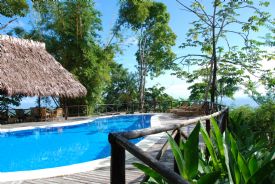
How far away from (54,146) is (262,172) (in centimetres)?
776

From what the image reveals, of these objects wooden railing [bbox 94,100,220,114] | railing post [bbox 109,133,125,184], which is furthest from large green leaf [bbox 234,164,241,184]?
wooden railing [bbox 94,100,220,114]

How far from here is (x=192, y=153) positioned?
69.1 inches

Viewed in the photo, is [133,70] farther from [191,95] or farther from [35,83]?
[35,83]

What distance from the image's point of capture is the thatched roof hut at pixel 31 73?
38.7 ft

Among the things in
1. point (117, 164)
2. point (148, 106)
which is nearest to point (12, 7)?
point (117, 164)

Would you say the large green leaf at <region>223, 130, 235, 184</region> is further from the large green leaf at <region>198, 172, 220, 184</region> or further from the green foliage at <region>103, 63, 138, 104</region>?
the green foliage at <region>103, 63, 138, 104</region>

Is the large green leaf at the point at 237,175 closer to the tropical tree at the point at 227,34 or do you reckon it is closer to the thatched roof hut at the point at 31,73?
the tropical tree at the point at 227,34

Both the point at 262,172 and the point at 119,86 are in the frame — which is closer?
the point at 262,172

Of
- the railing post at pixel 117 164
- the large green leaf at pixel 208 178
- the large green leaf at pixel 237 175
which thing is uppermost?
the railing post at pixel 117 164

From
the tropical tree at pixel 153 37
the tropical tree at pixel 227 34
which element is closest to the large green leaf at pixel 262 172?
the tropical tree at pixel 227 34

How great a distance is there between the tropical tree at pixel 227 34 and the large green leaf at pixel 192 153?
8525mm

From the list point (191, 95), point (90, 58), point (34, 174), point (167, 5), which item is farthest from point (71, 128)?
point (167, 5)

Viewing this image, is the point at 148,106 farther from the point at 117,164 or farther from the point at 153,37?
the point at 117,164

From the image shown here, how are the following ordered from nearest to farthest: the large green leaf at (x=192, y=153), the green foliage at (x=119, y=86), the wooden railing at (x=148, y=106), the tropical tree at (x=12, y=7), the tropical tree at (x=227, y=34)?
the large green leaf at (x=192, y=153) < the tropical tree at (x=12, y=7) < the tropical tree at (x=227, y=34) < the wooden railing at (x=148, y=106) < the green foliage at (x=119, y=86)
